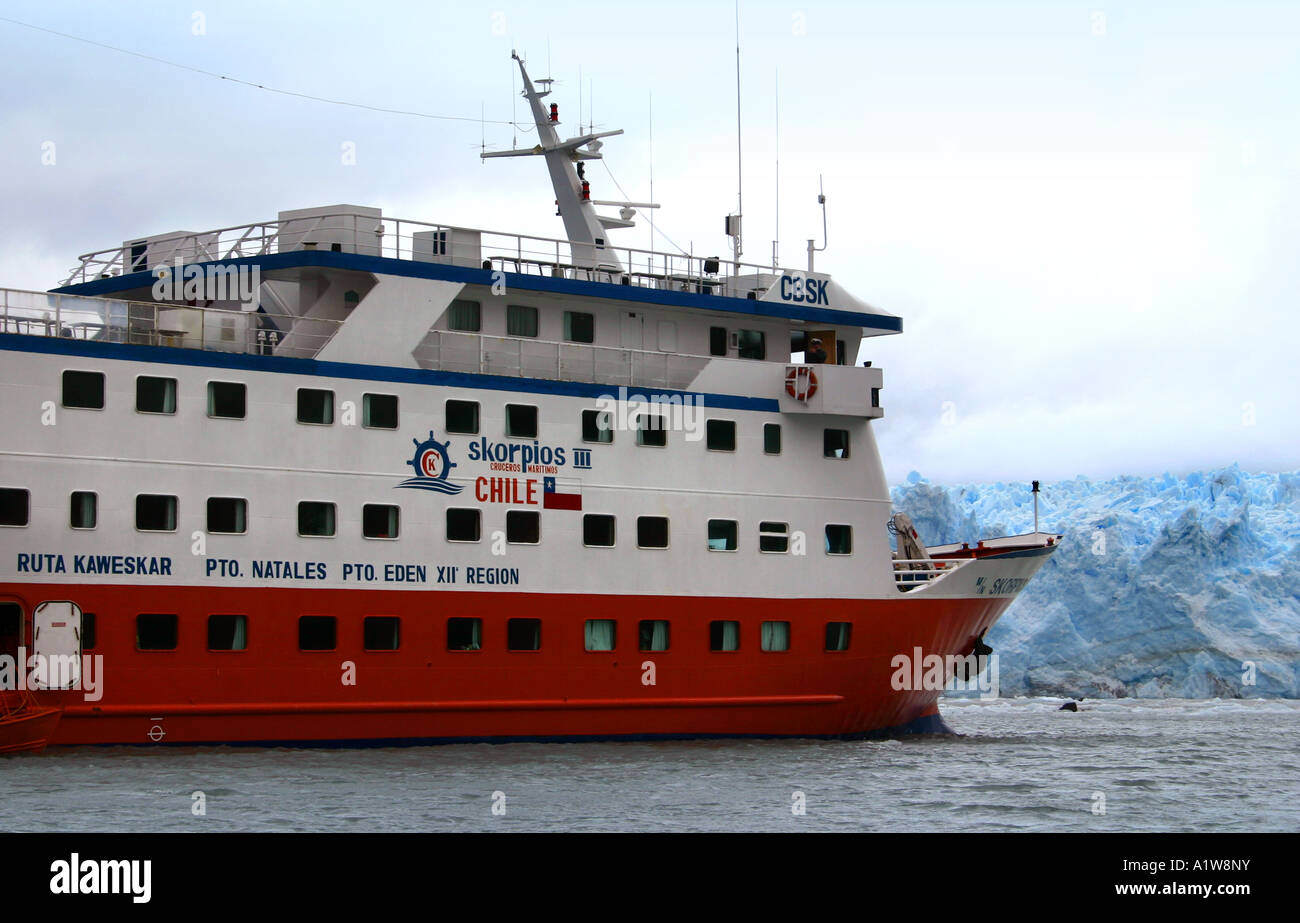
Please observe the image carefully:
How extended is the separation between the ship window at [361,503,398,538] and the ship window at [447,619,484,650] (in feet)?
→ 5.51

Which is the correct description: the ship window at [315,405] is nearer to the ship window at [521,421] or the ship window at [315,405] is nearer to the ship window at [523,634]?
the ship window at [521,421]

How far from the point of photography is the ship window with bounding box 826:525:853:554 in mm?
26812

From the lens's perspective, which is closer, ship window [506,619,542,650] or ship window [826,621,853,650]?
ship window [506,619,542,650]

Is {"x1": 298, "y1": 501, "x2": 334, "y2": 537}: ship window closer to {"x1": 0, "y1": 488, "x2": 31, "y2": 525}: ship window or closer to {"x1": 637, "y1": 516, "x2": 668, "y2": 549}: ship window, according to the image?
{"x1": 0, "y1": 488, "x2": 31, "y2": 525}: ship window

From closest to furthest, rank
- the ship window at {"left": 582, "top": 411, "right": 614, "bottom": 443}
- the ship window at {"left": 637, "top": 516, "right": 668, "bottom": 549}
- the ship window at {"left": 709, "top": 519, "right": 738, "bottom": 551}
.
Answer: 1. the ship window at {"left": 582, "top": 411, "right": 614, "bottom": 443}
2. the ship window at {"left": 637, "top": 516, "right": 668, "bottom": 549}
3. the ship window at {"left": 709, "top": 519, "right": 738, "bottom": 551}

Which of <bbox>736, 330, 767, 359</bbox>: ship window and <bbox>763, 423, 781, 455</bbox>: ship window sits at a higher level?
<bbox>736, 330, 767, 359</bbox>: ship window

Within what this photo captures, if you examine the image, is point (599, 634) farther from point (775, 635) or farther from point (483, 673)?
point (775, 635)

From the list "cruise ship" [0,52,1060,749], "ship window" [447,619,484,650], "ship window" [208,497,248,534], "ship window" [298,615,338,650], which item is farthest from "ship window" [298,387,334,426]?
"ship window" [447,619,484,650]

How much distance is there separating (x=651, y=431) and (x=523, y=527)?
9.66 ft

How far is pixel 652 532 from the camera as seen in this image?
2497cm

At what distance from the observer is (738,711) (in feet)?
82.9

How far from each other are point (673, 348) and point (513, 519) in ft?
16.0

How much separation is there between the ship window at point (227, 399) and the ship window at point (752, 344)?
9370 mm
